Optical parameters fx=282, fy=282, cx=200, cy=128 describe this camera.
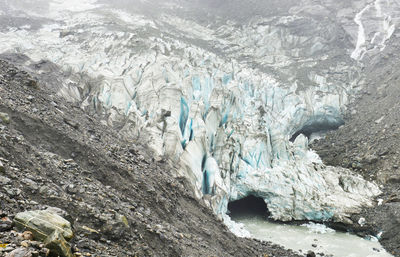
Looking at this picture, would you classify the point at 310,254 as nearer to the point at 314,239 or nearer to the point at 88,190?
the point at 314,239

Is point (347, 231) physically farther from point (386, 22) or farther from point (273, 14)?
point (386, 22)

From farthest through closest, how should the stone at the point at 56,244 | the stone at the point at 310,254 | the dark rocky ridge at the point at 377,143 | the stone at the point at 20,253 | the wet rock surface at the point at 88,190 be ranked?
1. the dark rocky ridge at the point at 377,143
2. the stone at the point at 310,254
3. the wet rock surface at the point at 88,190
4. the stone at the point at 56,244
5. the stone at the point at 20,253

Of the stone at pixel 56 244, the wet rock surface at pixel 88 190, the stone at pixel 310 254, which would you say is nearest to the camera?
the stone at pixel 56 244

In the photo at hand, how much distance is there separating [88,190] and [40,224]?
2.26m

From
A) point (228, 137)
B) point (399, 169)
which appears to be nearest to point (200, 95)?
point (228, 137)

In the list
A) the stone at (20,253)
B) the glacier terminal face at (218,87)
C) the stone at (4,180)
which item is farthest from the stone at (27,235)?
the glacier terminal face at (218,87)

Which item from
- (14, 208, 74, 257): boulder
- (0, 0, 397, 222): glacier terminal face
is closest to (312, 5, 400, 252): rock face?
(0, 0, 397, 222): glacier terminal face

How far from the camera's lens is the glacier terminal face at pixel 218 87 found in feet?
45.9

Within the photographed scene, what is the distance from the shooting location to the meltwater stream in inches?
453

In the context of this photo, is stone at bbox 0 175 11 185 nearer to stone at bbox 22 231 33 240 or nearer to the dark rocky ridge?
stone at bbox 22 231 33 240

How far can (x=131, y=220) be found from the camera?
220 inches

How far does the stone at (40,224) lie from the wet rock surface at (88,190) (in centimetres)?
9

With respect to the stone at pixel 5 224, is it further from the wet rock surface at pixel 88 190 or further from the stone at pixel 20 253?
the stone at pixel 20 253

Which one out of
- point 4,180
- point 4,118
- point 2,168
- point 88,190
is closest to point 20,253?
point 4,180
